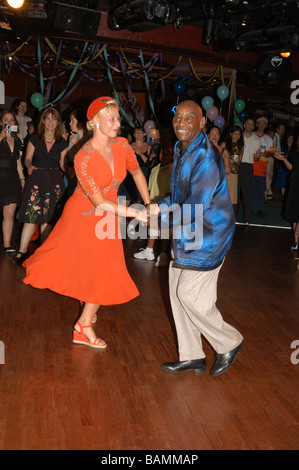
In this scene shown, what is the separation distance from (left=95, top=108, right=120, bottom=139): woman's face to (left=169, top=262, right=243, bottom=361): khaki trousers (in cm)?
85

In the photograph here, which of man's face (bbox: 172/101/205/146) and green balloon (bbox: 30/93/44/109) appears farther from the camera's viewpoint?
green balloon (bbox: 30/93/44/109)

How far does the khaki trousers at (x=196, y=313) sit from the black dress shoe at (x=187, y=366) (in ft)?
0.11

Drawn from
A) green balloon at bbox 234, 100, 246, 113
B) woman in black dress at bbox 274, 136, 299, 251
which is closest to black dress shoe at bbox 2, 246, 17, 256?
woman in black dress at bbox 274, 136, 299, 251

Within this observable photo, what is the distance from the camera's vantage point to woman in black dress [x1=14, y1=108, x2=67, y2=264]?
16.9 feet

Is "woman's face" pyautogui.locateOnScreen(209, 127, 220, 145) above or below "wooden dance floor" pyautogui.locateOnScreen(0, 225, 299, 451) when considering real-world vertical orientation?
above

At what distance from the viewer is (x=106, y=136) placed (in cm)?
297

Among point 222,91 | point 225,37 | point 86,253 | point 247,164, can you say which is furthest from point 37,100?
point 86,253

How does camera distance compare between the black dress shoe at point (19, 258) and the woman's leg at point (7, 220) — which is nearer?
the black dress shoe at point (19, 258)

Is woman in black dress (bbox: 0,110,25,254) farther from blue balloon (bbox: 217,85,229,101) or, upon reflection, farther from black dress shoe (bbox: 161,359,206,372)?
blue balloon (bbox: 217,85,229,101)

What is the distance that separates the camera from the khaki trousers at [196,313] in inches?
108

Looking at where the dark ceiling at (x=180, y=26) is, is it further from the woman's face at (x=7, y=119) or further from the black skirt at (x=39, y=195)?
the black skirt at (x=39, y=195)

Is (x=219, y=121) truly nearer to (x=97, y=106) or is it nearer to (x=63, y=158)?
(x=63, y=158)

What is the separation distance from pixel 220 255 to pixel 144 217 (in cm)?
49

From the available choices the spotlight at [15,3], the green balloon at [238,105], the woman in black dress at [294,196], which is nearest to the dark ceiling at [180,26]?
the spotlight at [15,3]
